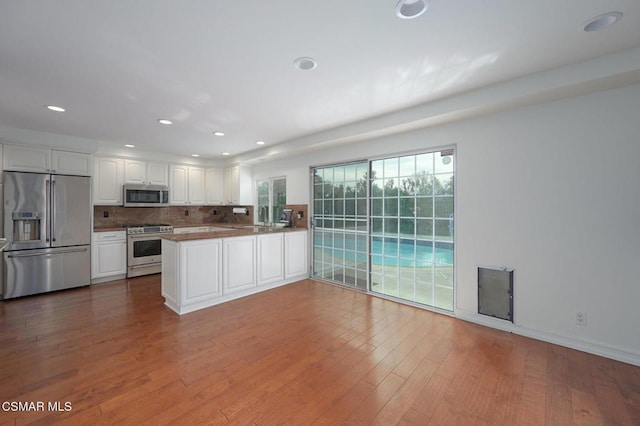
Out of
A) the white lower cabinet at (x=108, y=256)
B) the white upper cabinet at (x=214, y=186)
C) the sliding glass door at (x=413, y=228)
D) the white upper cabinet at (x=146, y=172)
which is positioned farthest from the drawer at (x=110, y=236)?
the sliding glass door at (x=413, y=228)

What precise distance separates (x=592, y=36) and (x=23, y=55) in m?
4.18

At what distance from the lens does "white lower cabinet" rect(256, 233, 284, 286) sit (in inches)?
165

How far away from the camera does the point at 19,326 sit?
2.96 meters

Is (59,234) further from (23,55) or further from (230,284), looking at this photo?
(23,55)

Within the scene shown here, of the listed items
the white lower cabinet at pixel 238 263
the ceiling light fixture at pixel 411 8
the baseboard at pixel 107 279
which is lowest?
the baseboard at pixel 107 279

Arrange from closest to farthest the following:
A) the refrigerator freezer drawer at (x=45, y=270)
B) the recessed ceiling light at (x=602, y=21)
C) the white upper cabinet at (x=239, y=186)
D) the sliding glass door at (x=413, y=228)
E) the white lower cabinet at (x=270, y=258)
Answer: the recessed ceiling light at (x=602, y=21), the sliding glass door at (x=413, y=228), the refrigerator freezer drawer at (x=45, y=270), the white lower cabinet at (x=270, y=258), the white upper cabinet at (x=239, y=186)

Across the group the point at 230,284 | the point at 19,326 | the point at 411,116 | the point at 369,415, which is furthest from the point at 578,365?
the point at 19,326

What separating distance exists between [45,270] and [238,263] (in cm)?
300

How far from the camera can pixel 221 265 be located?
368 cm

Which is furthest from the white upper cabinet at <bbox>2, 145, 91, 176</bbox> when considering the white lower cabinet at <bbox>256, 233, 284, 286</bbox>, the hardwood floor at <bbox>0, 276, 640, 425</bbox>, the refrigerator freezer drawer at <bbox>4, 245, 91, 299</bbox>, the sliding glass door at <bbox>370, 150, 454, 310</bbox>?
the sliding glass door at <bbox>370, 150, 454, 310</bbox>

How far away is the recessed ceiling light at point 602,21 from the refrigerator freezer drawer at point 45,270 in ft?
21.5

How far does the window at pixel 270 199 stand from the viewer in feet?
18.5

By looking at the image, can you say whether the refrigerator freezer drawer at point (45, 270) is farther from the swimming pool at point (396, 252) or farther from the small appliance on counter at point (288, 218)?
the swimming pool at point (396, 252)

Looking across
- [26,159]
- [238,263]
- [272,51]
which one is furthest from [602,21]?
[26,159]
